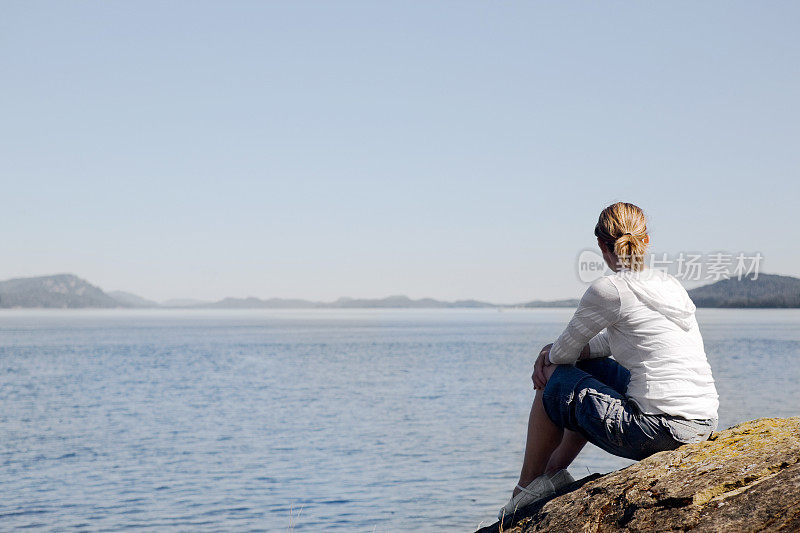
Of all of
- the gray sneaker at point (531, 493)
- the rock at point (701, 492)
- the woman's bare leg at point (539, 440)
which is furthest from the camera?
the gray sneaker at point (531, 493)

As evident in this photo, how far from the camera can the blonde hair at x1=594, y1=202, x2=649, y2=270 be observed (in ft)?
15.3

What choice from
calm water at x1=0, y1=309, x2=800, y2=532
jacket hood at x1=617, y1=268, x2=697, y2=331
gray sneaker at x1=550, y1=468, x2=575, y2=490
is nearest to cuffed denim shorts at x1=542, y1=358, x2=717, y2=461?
gray sneaker at x1=550, y1=468, x2=575, y2=490

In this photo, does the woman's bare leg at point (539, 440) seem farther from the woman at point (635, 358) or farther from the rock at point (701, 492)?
the rock at point (701, 492)

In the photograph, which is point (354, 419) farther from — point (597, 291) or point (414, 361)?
point (414, 361)

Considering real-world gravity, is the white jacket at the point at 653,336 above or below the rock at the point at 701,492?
above

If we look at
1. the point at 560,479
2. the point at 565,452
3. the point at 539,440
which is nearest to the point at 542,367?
the point at 539,440

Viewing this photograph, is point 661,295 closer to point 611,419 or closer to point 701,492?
point 611,419

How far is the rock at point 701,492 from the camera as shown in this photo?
3975mm

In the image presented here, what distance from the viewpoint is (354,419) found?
23.6 meters

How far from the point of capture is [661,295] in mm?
4609

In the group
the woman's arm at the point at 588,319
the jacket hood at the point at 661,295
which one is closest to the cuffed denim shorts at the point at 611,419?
the woman's arm at the point at 588,319

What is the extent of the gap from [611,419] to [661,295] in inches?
30.8

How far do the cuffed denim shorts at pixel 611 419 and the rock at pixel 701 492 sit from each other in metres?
0.10

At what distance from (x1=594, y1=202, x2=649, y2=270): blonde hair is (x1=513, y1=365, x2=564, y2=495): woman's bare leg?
0.89m
